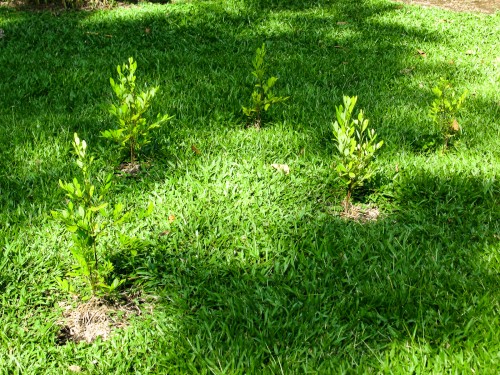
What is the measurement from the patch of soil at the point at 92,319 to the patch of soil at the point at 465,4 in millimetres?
8558

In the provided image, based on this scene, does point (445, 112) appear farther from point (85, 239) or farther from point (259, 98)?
point (85, 239)

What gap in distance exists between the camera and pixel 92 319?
7.46ft

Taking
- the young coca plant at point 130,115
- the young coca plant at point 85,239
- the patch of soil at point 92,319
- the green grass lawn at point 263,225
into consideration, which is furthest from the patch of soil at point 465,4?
the patch of soil at point 92,319

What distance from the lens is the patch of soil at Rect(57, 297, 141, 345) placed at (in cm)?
222

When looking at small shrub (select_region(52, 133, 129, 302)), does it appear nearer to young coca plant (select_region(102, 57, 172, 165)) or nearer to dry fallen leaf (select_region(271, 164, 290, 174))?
young coca plant (select_region(102, 57, 172, 165))

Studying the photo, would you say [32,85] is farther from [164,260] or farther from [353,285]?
[353,285]

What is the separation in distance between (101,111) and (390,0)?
6759 millimetres

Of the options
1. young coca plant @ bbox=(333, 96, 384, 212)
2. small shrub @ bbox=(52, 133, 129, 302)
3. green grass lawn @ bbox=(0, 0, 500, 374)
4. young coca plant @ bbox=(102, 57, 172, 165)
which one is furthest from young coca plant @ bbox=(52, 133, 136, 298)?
young coca plant @ bbox=(333, 96, 384, 212)

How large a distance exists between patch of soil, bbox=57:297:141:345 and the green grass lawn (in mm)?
49

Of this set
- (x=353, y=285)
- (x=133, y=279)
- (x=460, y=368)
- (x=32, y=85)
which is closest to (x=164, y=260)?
(x=133, y=279)

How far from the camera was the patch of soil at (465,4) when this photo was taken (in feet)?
30.0

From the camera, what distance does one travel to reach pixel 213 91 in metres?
4.57

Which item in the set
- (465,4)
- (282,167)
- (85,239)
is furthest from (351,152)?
(465,4)

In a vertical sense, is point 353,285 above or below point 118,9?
below
